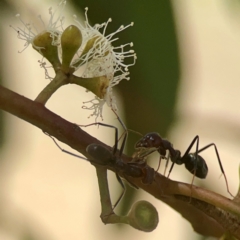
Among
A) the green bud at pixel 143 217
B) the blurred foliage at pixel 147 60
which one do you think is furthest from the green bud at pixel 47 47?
the blurred foliage at pixel 147 60

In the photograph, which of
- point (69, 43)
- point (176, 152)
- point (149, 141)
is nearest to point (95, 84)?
point (69, 43)

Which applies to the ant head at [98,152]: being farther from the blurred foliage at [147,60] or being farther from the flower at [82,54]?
the blurred foliage at [147,60]

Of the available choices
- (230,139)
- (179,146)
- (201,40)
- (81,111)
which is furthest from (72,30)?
(201,40)

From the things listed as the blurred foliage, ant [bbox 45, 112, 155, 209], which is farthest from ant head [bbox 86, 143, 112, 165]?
the blurred foliage

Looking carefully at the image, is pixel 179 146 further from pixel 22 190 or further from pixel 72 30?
pixel 72 30

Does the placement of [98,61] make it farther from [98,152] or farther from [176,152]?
[176,152]

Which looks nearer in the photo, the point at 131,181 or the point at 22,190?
the point at 131,181
